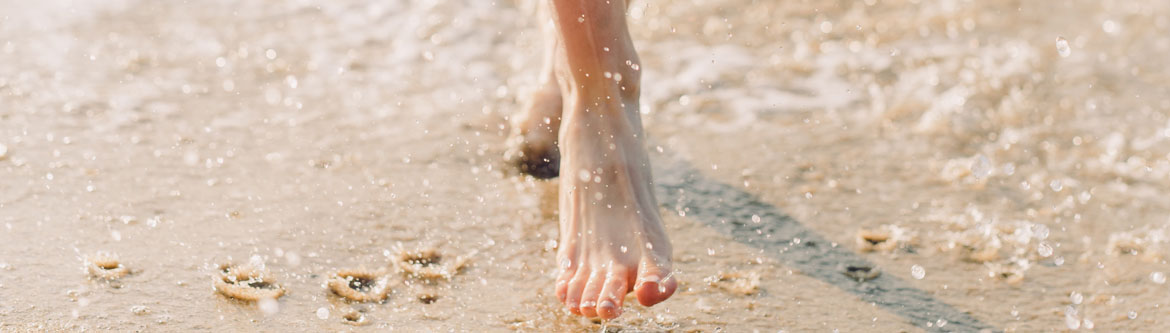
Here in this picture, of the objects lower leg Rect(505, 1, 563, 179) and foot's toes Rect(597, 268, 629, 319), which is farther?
lower leg Rect(505, 1, 563, 179)

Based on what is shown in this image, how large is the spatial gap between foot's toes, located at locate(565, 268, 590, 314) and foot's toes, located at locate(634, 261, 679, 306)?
9cm

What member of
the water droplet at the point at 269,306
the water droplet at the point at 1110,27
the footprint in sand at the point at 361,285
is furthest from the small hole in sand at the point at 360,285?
the water droplet at the point at 1110,27

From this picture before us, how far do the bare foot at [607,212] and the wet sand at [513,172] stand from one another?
0.07 m

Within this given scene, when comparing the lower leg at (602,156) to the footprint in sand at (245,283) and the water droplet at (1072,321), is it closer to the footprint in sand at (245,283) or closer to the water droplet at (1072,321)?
the footprint in sand at (245,283)

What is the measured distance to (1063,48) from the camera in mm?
3535

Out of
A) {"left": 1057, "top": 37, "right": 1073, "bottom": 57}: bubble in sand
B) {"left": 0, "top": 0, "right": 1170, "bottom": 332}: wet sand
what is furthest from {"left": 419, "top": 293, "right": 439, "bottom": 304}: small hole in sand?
{"left": 1057, "top": 37, "right": 1073, "bottom": 57}: bubble in sand

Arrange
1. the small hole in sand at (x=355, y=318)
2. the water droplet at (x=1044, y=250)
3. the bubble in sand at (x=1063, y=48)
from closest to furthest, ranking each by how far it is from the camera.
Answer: the small hole in sand at (x=355, y=318) < the water droplet at (x=1044, y=250) < the bubble in sand at (x=1063, y=48)

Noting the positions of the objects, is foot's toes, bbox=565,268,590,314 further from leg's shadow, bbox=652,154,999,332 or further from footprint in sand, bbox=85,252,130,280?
footprint in sand, bbox=85,252,130,280

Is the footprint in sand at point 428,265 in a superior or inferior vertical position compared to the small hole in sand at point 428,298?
superior

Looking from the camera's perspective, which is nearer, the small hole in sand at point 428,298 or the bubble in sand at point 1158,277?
the small hole in sand at point 428,298

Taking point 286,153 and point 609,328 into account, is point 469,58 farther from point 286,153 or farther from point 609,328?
point 609,328

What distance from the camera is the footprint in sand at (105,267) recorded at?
6.65 feet

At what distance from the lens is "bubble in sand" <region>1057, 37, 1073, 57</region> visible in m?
3.51

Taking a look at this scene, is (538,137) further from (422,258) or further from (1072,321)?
(1072,321)
